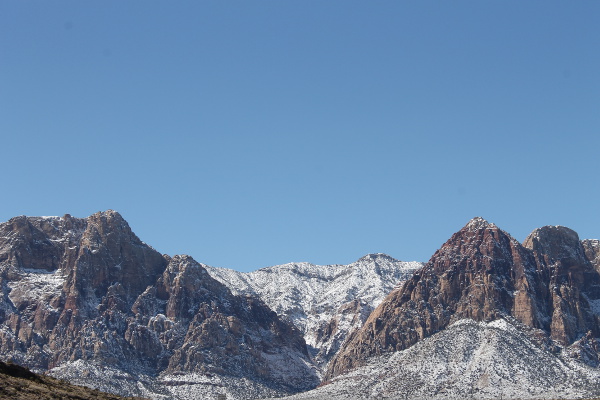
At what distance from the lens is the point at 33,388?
122625 millimetres

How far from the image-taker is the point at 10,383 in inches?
4756

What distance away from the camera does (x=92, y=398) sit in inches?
5074

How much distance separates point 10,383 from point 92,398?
12.5m

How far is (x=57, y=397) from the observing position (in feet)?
401

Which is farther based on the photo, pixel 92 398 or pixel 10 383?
pixel 92 398

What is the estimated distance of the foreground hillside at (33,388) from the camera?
11767 centimetres

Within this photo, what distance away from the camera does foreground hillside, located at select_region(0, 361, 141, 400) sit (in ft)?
386

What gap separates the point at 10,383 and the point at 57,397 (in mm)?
6269
